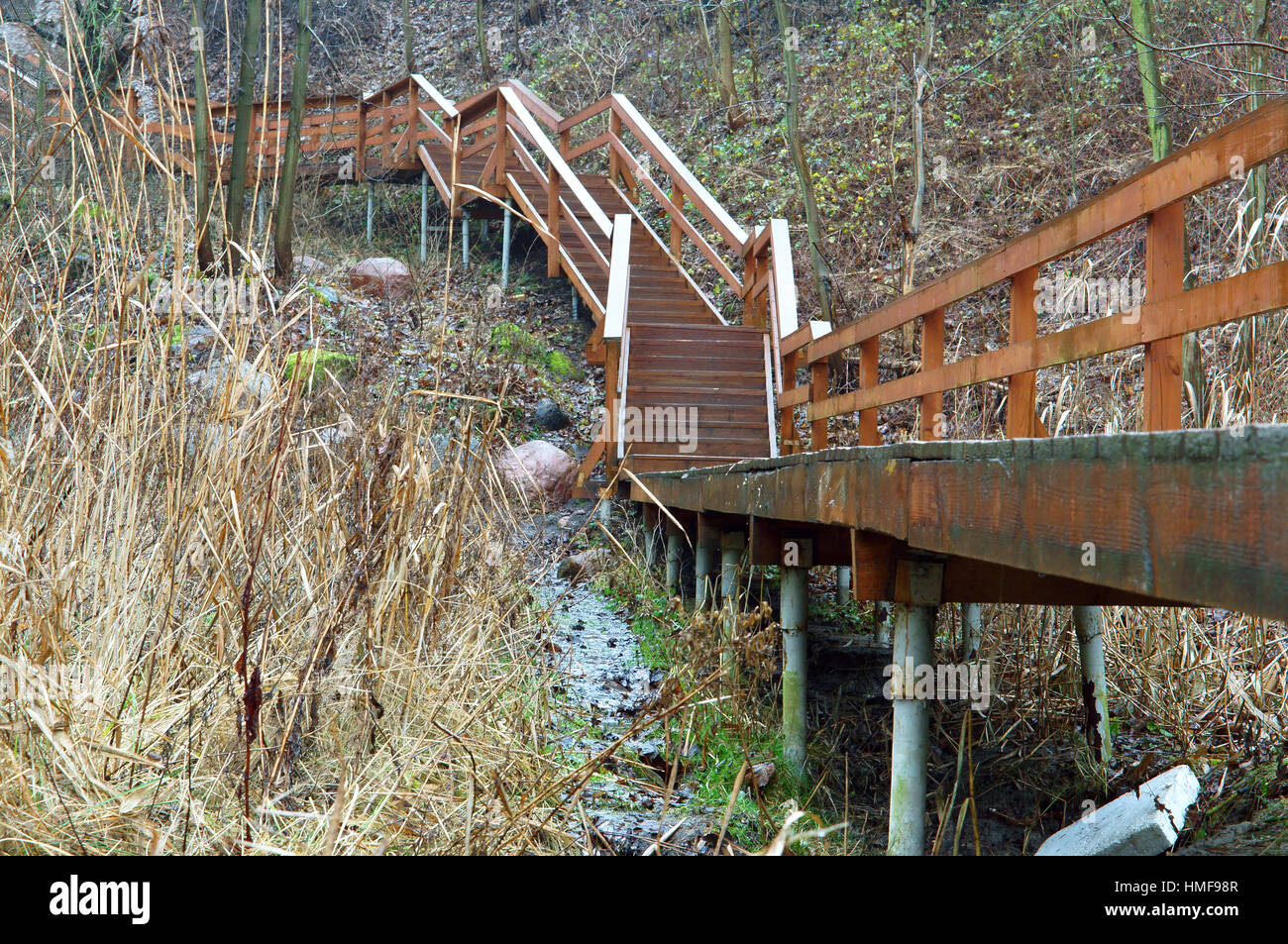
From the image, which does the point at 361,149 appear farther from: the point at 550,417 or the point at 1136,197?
the point at 1136,197

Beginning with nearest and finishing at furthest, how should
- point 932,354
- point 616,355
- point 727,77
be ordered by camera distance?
point 932,354, point 616,355, point 727,77

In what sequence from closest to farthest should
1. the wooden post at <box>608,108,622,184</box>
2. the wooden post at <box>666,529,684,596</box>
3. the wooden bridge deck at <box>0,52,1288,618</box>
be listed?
the wooden bridge deck at <box>0,52,1288,618</box>, the wooden post at <box>666,529,684,596</box>, the wooden post at <box>608,108,622,184</box>

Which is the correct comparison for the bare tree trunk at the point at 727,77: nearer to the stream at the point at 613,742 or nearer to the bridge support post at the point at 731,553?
the stream at the point at 613,742

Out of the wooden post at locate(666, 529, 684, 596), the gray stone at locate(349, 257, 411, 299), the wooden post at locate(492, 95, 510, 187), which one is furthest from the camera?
the gray stone at locate(349, 257, 411, 299)

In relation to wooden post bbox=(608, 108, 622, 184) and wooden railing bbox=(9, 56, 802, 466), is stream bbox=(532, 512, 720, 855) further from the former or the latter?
wooden post bbox=(608, 108, 622, 184)

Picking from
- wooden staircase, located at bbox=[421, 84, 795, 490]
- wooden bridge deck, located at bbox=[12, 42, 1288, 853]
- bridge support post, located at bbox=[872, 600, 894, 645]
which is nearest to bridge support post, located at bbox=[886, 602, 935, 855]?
wooden bridge deck, located at bbox=[12, 42, 1288, 853]

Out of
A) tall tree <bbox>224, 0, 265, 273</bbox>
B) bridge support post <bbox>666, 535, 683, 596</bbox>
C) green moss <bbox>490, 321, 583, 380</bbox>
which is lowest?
bridge support post <bbox>666, 535, 683, 596</bbox>

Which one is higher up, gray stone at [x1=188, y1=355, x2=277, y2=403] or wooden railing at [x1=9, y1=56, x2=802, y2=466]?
wooden railing at [x1=9, y1=56, x2=802, y2=466]

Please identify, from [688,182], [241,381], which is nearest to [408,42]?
[688,182]

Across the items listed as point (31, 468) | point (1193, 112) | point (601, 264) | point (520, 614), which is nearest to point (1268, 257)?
point (520, 614)

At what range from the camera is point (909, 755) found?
8.79ft

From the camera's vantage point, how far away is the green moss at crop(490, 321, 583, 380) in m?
11.0

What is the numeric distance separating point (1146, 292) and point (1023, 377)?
2.80ft

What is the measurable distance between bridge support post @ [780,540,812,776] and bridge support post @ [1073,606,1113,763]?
1.10 m
